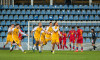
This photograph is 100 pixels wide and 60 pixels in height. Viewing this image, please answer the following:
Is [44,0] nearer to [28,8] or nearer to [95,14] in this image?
[28,8]

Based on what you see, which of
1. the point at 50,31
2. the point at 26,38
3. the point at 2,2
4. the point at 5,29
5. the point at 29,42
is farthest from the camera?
the point at 2,2

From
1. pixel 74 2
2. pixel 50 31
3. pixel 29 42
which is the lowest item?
pixel 29 42

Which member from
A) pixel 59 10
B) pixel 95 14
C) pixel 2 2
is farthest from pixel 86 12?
pixel 2 2

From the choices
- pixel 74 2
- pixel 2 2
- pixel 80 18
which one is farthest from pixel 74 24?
pixel 2 2

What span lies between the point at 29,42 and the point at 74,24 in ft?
12.8

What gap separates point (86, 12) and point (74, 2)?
201cm

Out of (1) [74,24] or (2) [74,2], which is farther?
(2) [74,2]

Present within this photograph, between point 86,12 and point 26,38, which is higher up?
point 86,12

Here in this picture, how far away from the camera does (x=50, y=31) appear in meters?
15.8

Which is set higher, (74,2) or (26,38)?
(74,2)

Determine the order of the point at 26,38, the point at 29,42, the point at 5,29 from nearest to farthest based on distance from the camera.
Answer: the point at 29,42 → the point at 26,38 → the point at 5,29

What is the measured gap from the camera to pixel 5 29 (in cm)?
2441

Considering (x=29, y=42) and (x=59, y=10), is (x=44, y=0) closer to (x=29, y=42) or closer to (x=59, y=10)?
(x=59, y=10)

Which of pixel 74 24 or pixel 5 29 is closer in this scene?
pixel 74 24
